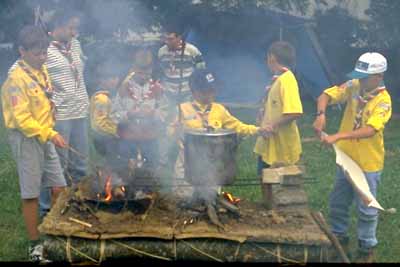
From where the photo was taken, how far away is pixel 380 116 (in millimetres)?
5270

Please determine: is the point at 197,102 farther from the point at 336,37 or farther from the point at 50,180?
the point at 336,37

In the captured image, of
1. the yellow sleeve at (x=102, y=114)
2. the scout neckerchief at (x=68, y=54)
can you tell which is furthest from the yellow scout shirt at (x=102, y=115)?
the scout neckerchief at (x=68, y=54)

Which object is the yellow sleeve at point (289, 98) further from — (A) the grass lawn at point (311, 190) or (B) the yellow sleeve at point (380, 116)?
(A) the grass lawn at point (311, 190)

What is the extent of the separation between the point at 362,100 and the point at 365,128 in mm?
294

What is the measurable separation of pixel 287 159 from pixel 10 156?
4.57 metres

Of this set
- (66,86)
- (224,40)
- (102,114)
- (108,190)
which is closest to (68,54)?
(66,86)

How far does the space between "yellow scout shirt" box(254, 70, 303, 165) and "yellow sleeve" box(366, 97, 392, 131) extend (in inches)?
28.8

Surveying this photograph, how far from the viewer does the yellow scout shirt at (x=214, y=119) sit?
5723mm

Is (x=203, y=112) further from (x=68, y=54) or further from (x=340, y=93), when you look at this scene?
(x=68, y=54)

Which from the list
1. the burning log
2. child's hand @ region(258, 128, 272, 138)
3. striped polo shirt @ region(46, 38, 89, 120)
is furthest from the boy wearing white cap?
striped polo shirt @ region(46, 38, 89, 120)

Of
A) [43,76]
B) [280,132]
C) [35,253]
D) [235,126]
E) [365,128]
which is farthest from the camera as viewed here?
[280,132]

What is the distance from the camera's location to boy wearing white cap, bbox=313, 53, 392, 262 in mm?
5273

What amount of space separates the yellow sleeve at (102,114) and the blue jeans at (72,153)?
0.13m

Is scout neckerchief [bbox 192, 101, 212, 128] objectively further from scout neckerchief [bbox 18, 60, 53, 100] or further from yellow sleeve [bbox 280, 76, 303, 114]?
scout neckerchief [bbox 18, 60, 53, 100]
